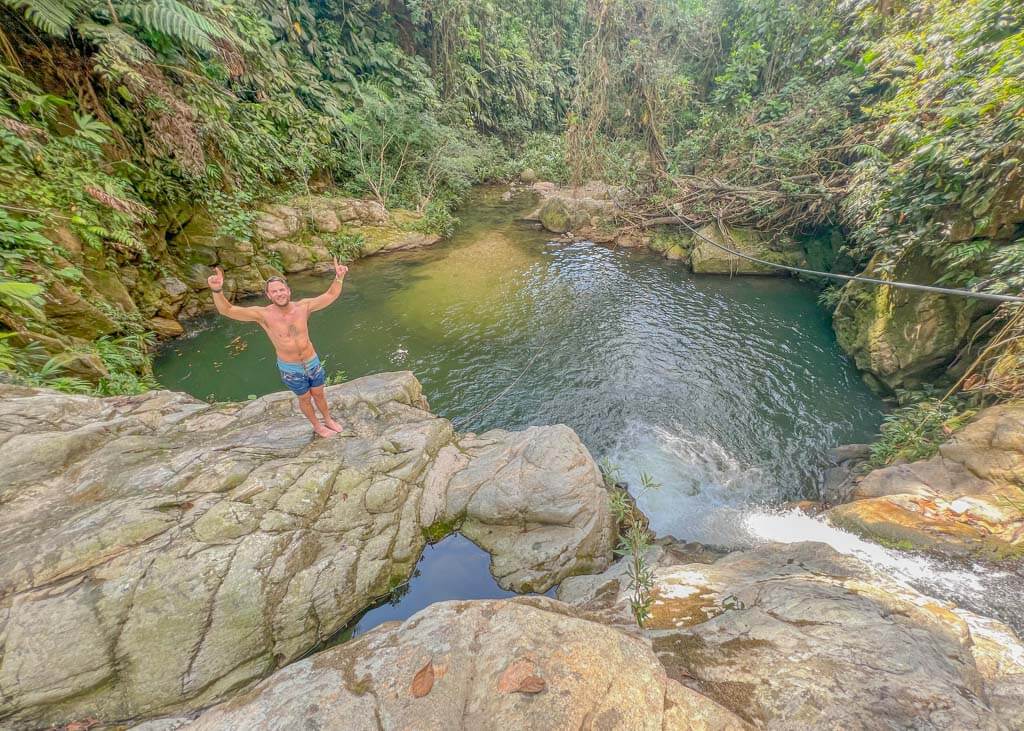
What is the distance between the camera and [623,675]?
188 cm

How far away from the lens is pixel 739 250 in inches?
406

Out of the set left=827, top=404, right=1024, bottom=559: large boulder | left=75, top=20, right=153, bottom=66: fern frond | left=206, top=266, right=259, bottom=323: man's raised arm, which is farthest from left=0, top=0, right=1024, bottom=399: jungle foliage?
left=206, top=266, right=259, bottom=323: man's raised arm

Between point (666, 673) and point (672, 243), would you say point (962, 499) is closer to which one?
point (666, 673)

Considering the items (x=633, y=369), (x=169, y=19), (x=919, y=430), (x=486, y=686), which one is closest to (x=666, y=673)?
(x=486, y=686)

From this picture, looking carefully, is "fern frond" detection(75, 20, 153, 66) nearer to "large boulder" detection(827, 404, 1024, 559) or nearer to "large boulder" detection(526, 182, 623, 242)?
"large boulder" detection(526, 182, 623, 242)

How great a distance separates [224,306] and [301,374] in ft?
2.72

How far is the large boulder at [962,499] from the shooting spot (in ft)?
11.3

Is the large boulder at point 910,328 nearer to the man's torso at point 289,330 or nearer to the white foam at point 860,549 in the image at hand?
the white foam at point 860,549

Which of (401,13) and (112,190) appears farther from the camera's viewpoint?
(401,13)

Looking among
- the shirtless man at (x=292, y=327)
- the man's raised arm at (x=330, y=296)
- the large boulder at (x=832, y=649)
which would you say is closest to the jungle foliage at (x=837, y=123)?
the large boulder at (x=832, y=649)

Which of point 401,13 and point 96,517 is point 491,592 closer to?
point 96,517

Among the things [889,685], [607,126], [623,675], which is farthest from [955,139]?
[607,126]

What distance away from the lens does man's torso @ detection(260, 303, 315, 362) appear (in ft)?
11.5

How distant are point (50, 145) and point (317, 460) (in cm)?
668
